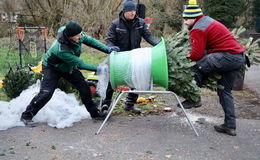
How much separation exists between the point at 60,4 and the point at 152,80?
1570 centimetres

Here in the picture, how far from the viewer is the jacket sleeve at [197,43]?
389cm

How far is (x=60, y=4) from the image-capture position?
60.0ft

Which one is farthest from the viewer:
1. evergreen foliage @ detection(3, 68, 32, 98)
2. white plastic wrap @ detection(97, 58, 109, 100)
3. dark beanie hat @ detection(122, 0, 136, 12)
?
evergreen foliage @ detection(3, 68, 32, 98)

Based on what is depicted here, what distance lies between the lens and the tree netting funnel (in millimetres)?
3810

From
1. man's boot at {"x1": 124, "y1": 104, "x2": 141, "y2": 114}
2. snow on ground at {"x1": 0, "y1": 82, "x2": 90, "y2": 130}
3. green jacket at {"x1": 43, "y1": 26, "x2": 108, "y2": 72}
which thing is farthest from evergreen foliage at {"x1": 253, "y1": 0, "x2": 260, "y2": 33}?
green jacket at {"x1": 43, "y1": 26, "x2": 108, "y2": 72}

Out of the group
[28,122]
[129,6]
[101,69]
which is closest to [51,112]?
[28,122]

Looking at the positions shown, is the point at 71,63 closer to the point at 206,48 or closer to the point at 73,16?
the point at 206,48

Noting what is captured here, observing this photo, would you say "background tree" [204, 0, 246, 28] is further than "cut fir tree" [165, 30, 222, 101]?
Yes

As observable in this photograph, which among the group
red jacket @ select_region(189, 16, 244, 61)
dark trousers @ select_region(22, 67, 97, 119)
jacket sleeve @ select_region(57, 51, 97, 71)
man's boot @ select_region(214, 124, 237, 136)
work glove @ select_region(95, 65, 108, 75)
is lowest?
man's boot @ select_region(214, 124, 237, 136)

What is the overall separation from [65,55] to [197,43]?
5.60ft

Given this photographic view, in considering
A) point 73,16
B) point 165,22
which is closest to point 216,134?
point 73,16

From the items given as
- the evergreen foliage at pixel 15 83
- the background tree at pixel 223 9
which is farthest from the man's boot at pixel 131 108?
the background tree at pixel 223 9

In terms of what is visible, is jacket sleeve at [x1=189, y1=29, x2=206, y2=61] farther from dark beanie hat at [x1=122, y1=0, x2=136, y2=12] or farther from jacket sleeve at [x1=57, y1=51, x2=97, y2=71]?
jacket sleeve at [x1=57, y1=51, x2=97, y2=71]

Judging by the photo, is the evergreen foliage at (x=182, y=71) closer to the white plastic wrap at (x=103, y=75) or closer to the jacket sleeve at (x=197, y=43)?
the jacket sleeve at (x=197, y=43)
